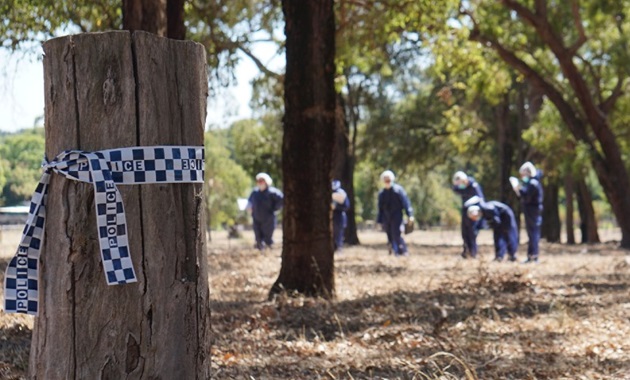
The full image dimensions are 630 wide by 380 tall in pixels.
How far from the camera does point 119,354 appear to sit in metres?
3.25

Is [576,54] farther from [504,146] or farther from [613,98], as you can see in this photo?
[504,146]

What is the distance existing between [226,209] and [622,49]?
26.1m

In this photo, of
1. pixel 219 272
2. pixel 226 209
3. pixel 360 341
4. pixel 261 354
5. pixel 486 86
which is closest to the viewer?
pixel 261 354

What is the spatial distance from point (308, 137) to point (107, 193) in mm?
6832

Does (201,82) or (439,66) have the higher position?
(439,66)

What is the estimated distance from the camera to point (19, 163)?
10.9m

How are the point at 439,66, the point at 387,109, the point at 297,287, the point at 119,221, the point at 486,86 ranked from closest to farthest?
1. the point at 119,221
2. the point at 297,287
3. the point at 439,66
4. the point at 486,86
5. the point at 387,109

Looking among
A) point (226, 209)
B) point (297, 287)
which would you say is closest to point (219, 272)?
point (297, 287)

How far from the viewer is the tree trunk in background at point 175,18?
35.8 feet

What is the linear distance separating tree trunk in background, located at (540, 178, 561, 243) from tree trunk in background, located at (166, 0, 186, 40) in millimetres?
26951

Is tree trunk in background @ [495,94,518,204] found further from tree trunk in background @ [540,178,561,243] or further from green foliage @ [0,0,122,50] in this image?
green foliage @ [0,0,122,50]

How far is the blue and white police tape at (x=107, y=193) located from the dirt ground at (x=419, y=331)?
2.25 m

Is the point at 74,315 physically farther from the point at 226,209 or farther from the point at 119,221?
the point at 226,209

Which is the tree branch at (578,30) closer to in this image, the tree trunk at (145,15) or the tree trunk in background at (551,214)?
the tree trunk at (145,15)
